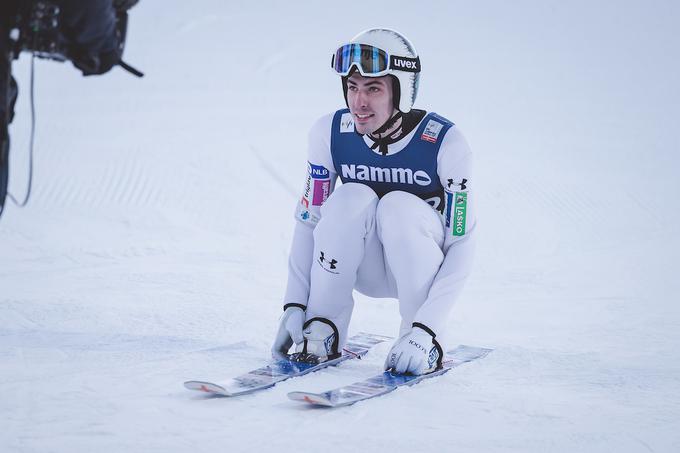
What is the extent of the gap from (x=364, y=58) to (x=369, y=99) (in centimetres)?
16

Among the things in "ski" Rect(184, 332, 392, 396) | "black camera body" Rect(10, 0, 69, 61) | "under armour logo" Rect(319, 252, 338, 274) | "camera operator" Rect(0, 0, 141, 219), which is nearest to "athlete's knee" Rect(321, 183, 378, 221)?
"under armour logo" Rect(319, 252, 338, 274)

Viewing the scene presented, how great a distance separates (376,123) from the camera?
3783 millimetres

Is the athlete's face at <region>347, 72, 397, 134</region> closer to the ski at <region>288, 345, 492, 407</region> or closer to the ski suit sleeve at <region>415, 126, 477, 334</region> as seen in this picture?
the ski suit sleeve at <region>415, 126, 477, 334</region>

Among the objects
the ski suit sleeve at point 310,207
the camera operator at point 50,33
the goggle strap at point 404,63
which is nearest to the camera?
the camera operator at point 50,33

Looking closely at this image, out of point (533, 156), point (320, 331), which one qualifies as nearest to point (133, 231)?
point (320, 331)

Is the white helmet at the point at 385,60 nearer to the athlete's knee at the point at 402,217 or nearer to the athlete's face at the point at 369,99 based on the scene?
the athlete's face at the point at 369,99

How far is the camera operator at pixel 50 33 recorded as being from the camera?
2.71 m

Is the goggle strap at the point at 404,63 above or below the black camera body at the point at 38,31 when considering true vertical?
above

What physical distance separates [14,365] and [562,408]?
1.96m

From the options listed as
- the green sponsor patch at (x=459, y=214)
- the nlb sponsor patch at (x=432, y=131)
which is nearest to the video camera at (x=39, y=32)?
the nlb sponsor patch at (x=432, y=131)

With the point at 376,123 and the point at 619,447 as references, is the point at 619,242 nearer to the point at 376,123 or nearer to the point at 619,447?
the point at 376,123

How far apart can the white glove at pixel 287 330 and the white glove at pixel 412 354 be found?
0.39 metres

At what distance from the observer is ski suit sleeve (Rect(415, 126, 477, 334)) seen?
3717mm

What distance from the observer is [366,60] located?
3.70 metres
